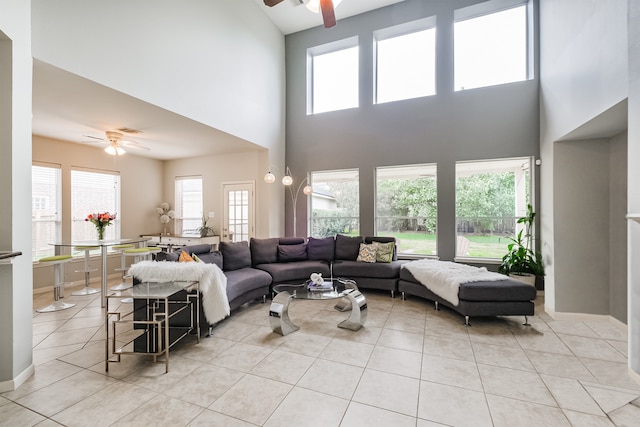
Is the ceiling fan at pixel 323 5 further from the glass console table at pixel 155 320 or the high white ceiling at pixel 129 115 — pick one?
the glass console table at pixel 155 320

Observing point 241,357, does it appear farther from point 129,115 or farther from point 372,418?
point 129,115

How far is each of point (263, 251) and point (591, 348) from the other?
431 centimetres

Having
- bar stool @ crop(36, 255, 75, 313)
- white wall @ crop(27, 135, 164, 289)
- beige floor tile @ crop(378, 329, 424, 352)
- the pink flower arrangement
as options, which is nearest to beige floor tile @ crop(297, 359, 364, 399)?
beige floor tile @ crop(378, 329, 424, 352)

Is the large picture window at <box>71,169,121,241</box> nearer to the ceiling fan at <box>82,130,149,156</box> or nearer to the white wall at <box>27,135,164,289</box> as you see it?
the white wall at <box>27,135,164,289</box>

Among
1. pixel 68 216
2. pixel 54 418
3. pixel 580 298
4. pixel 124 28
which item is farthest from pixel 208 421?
pixel 68 216

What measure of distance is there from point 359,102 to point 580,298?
488 centimetres

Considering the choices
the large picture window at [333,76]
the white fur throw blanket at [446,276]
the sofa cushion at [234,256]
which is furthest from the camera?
the large picture window at [333,76]

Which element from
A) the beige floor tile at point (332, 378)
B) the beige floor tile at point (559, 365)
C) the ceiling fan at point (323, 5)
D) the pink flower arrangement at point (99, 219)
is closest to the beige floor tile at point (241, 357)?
the beige floor tile at point (332, 378)

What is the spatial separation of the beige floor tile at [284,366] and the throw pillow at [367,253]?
2584mm

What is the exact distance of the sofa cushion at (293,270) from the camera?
453 cm

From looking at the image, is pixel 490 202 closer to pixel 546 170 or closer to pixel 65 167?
pixel 546 170

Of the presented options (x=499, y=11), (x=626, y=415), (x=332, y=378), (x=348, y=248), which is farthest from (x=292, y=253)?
(x=499, y=11)

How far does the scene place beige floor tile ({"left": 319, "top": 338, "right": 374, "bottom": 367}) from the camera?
2.57m

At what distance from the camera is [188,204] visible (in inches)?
277
